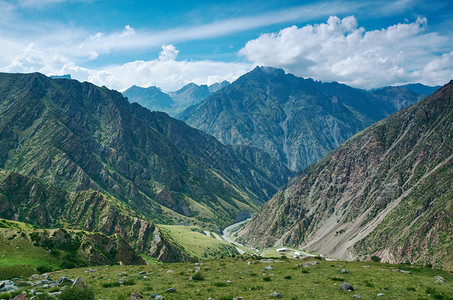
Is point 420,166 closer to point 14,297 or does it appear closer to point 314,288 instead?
point 314,288

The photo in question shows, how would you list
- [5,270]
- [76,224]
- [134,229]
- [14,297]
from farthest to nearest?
[76,224], [134,229], [5,270], [14,297]

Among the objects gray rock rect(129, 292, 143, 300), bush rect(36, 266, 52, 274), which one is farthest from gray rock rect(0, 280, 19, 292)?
bush rect(36, 266, 52, 274)

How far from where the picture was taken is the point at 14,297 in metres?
18.1

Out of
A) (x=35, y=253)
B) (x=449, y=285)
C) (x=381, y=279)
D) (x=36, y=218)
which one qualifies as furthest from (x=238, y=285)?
(x=36, y=218)

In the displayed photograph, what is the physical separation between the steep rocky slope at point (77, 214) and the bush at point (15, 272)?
80987 mm

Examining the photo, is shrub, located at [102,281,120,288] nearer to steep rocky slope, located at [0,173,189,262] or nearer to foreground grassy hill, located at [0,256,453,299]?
foreground grassy hill, located at [0,256,453,299]

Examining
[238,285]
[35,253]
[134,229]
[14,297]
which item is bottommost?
[134,229]

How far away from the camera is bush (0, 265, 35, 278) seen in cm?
3558

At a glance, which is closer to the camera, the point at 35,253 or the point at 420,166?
the point at 35,253

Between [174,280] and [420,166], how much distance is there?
688ft

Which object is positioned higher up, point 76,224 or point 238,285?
point 238,285

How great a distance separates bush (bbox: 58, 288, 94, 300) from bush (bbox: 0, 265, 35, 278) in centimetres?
2350

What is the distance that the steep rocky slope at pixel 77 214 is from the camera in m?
124

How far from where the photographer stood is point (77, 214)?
142125 millimetres
